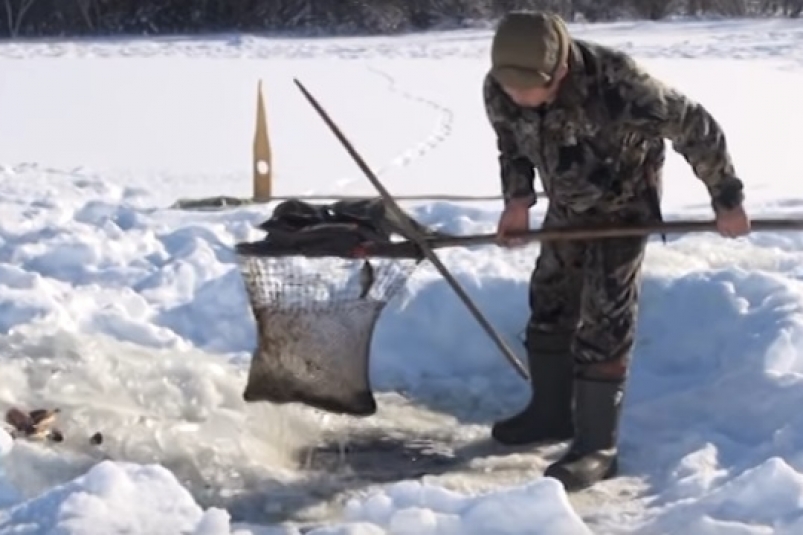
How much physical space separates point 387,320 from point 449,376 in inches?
15.8

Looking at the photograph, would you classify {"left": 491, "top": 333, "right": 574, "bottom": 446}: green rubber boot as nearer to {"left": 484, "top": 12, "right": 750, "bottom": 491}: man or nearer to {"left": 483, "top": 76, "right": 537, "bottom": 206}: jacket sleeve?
{"left": 484, "top": 12, "right": 750, "bottom": 491}: man

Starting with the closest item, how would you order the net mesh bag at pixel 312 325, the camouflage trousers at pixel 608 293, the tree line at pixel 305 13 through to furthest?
1. the camouflage trousers at pixel 608 293
2. the net mesh bag at pixel 312 325
3. the tree line at pixel 305 13

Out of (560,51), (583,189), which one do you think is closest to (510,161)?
(583,189)

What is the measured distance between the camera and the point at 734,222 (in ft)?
14.2

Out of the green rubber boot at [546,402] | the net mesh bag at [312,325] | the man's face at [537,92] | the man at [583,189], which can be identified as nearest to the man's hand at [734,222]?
the man at [583,189]

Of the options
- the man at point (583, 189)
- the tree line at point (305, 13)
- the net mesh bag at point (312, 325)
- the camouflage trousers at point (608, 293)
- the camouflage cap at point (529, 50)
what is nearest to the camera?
the camouflage cap at point (529, 50)

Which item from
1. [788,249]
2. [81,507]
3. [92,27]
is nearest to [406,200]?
[788,249]

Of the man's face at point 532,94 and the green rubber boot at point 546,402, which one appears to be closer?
the man's face at point 532,94

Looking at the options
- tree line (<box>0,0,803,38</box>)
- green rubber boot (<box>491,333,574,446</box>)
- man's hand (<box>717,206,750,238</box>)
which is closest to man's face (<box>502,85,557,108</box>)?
man's hand (<box>717,206,750,238</box>)

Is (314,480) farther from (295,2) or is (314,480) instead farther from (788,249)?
(295,2)

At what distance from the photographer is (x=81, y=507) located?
3.66 m

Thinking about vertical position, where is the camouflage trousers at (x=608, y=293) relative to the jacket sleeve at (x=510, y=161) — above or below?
below

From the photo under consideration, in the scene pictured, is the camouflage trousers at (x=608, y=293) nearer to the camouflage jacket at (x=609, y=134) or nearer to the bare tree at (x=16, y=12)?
the camouflage jacket at (x=609, y=134)

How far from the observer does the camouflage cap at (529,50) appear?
4176 millimetres
